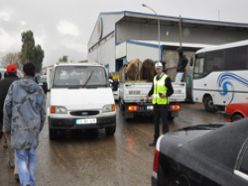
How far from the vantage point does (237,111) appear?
7.75m

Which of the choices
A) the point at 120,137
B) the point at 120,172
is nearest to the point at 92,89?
the point at 120,137

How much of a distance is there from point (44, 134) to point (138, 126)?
3112 millimetres

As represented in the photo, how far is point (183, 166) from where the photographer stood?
261cm

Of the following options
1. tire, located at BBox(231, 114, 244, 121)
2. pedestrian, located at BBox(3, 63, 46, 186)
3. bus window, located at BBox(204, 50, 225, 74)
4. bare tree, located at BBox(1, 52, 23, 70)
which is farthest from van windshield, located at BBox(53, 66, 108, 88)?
bare tree, located at BBox(1, 52, 23, 70)

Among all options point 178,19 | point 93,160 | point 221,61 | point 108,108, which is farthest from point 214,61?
point 178,19

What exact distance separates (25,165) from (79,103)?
10.6ft

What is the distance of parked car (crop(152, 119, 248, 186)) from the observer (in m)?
2.16

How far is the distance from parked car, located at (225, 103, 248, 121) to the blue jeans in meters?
5.72

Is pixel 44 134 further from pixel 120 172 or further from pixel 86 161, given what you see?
pixel 120 172

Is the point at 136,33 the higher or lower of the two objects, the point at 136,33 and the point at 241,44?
the higher

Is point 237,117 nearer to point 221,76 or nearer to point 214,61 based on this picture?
point 221,76

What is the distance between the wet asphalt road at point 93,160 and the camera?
4.80 m

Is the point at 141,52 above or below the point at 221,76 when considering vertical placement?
above

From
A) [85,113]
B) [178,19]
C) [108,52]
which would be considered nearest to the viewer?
[85,113]
